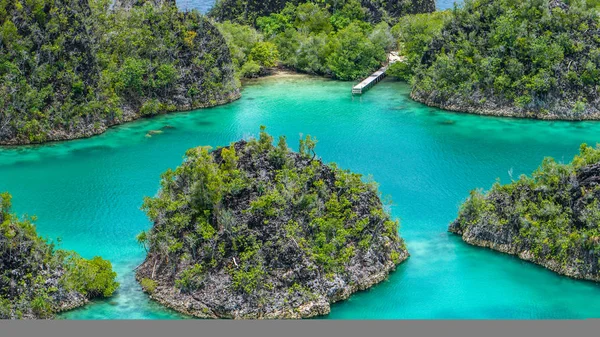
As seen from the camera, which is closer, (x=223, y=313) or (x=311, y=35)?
(x=223, y=313)

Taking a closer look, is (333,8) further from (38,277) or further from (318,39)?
(38,277)

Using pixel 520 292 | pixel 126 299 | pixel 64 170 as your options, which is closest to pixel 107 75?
pixel 64 170

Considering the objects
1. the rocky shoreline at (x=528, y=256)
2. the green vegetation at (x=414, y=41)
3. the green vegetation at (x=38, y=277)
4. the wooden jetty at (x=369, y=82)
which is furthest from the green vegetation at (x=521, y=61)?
the green vegetation at (x=38, y=277)

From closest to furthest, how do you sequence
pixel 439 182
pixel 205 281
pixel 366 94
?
pixel 205 281 → pixel 439 182 → pixel 366 94

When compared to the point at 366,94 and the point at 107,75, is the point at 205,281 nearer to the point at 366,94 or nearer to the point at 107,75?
the point at 107,75

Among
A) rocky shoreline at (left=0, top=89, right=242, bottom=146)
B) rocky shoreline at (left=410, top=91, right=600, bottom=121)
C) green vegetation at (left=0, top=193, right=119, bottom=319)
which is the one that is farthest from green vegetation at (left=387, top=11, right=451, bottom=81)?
green vegetation at (left=0, top=193, right=119, bottom=319)

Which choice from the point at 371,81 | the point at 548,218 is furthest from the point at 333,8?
the point at 548,218

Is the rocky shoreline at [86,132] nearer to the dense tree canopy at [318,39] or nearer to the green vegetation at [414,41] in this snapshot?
the dense tree canopy at [318,39]
